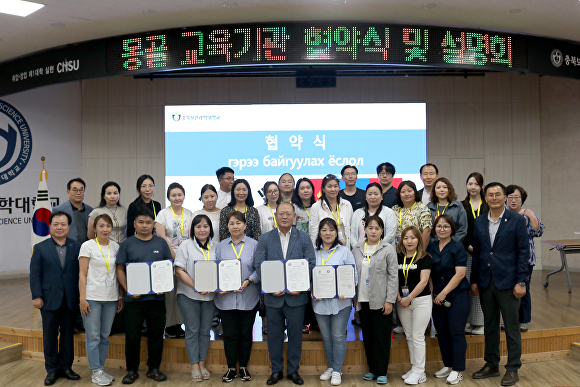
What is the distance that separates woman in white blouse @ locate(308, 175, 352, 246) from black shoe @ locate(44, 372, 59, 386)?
254cm

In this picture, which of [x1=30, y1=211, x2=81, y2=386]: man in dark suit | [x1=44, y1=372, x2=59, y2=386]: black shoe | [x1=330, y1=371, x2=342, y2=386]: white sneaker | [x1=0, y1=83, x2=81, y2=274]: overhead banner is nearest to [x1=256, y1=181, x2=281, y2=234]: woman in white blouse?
[x1=330, y1=371, x2=342, y2=386]: white sneaker

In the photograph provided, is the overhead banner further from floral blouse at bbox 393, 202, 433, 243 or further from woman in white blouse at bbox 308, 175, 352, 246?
floral blouse at bbox 393, 202, 433, 243

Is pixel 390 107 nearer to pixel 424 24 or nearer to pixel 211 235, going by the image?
pixel 424 24

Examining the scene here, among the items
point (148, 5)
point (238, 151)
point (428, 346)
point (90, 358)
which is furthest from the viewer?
point (238, 151)

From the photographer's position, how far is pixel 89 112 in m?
8.56

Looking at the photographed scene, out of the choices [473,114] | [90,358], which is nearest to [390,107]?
[473,114]

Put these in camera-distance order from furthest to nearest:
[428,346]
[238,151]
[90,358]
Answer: [238,151] < [428,346] < [90,358]

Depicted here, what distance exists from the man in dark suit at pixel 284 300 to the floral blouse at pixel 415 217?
89 cm

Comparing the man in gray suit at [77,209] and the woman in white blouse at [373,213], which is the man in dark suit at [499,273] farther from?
the man in gray suit at [77,209]

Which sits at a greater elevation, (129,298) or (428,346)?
(129,298)

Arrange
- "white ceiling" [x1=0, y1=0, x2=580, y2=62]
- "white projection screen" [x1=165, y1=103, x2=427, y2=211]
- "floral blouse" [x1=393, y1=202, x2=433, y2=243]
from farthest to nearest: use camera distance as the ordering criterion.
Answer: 1. "white projection screen" [x1=165, y1=103, x2=427, y2=211]
2. "white ceiling" [x1=0, y1=0, x2=580, y2=62]
3. "floral blouse" [x1=393, y1=202, x2=433, y2=243]

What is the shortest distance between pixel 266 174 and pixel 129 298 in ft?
14.8

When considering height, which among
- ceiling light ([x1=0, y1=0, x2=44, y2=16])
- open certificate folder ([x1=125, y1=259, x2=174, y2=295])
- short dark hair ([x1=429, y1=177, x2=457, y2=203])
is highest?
ceiling light ([x1=0, y1=0, x2=44, y2=16])

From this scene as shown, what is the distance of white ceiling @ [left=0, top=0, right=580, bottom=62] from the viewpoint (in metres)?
4.52
